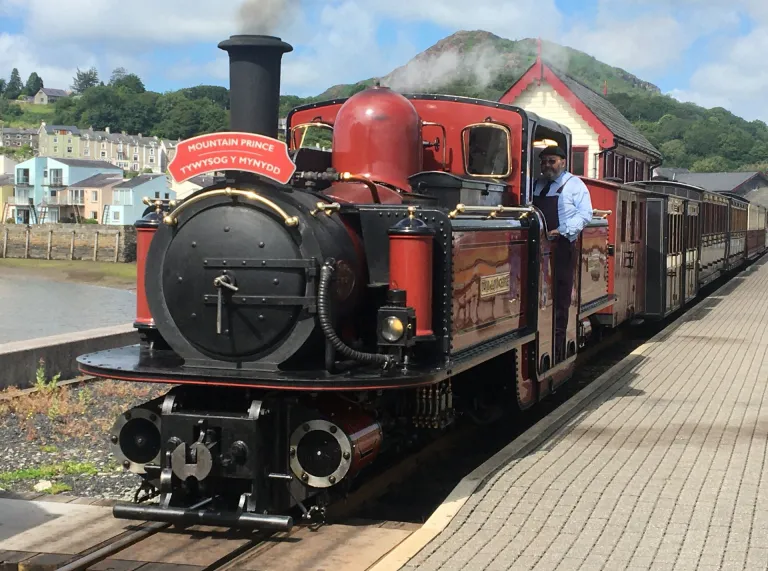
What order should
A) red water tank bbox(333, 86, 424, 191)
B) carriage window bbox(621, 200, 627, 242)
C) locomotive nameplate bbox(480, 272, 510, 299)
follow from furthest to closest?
carriage window bbox(621, 200, 627, 242)
red water tank bbox(333, 86, 424, 191)
locomotive nameplate bbox(480, 272, 510, 299)

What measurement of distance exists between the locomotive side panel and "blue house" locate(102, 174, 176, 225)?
80.2 m

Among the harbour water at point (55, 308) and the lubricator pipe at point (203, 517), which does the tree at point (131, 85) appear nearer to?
the harbour water at point (55, 308)

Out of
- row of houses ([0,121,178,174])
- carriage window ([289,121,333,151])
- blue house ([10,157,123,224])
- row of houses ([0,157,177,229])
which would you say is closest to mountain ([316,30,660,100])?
carriage window ([289,121,333,151])

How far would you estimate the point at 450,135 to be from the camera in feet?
24.7

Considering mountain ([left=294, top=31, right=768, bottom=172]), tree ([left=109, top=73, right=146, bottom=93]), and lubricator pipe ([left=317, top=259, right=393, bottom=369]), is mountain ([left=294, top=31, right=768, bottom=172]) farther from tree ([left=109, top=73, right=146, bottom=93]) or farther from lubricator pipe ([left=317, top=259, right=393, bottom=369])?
tree ([left=109, top=73, right=146, bottom=93])

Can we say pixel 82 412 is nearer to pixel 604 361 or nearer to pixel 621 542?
pixel 621 542

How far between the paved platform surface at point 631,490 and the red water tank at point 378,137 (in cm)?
216

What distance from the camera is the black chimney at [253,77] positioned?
214 inches

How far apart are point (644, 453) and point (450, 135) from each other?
2796 millimetres

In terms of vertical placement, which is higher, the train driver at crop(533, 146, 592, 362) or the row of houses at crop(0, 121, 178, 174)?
the row of houses at crop(0, 121, 178, 174)

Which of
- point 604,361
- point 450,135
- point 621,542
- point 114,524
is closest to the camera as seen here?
point 621,542

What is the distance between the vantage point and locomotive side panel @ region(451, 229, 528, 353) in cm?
591

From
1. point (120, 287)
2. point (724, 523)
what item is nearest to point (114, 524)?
point (724, 523)

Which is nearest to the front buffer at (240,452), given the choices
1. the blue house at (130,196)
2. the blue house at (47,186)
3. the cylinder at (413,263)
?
the cylinder at (413,263)
